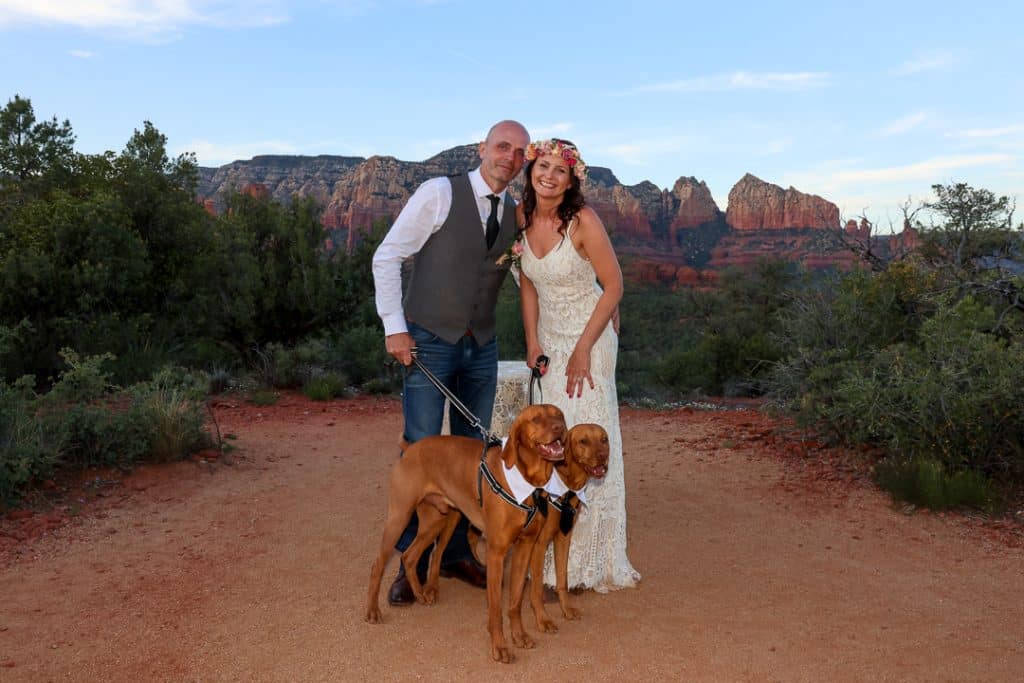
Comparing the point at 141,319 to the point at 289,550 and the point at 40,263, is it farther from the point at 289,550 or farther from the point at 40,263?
the point at 289,550

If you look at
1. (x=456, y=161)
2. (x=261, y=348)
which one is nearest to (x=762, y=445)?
(x=261, y=348)

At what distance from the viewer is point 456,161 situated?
5644cm

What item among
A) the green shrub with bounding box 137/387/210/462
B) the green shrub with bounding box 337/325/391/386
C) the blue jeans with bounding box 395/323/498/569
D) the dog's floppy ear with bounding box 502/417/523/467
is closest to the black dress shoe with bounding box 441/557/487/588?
the blue jeans with bounding box 395/323/498/569

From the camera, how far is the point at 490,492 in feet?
13.1

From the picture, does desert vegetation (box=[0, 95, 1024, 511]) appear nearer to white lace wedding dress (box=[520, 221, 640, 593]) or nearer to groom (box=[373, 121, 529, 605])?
white lace wedding dress (box=[520, 221, 640, 593])

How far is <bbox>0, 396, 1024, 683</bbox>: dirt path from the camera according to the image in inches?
158

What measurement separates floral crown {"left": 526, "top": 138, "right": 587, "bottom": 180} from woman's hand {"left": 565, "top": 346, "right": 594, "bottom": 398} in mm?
1004

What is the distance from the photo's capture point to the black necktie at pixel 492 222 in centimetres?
482

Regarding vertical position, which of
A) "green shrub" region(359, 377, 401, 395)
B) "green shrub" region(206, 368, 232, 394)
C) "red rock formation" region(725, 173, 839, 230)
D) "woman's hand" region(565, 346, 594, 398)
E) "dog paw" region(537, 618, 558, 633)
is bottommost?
"dog paw" region(537, 618, 558, 633)

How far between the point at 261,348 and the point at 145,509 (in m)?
10.3

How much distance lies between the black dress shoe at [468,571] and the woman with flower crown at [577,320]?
42cm

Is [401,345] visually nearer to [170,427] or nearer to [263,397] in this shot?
[170,427]

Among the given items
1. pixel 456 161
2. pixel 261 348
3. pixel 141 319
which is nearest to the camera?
pixel 141 319

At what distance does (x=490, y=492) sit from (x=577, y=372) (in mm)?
1087
